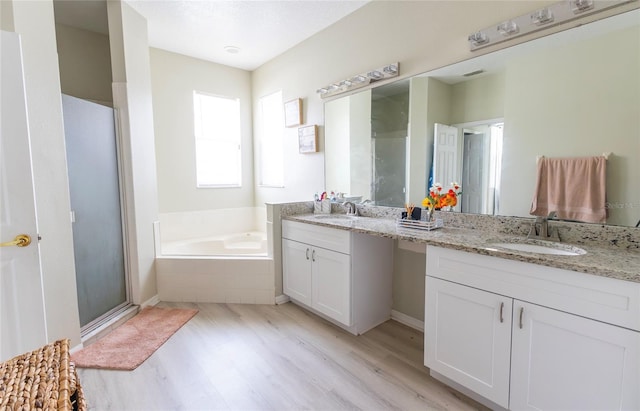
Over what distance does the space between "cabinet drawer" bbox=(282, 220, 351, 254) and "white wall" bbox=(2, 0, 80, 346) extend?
1574 mm

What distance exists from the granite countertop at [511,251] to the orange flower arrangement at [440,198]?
0.55 feet

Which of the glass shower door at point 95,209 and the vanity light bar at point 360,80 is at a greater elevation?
the vanity light bar at point 360,80

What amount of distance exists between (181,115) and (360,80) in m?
2.28

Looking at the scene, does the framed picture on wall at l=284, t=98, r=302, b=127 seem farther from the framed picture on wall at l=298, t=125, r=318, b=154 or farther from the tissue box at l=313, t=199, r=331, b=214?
the tissue box at l=313, t=199, r=331, b=214

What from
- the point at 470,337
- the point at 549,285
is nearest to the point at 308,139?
the point at 470,337

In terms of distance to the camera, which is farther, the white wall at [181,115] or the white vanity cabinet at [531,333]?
the white wall at [181,115]

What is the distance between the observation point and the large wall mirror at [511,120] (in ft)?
4.85

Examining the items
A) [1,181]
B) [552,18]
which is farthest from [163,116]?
[552,18]

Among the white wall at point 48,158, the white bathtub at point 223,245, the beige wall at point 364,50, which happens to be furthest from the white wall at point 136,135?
the beige wall at point 364,50

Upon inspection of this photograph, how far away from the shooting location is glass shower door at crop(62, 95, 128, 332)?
7.21 feet

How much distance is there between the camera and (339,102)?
2934mm

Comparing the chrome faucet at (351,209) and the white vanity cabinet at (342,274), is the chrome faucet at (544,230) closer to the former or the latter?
the white vanity cabinet at (342,274)

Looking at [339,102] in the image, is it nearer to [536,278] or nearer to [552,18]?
[552,18]

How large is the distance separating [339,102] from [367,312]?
1.95m
